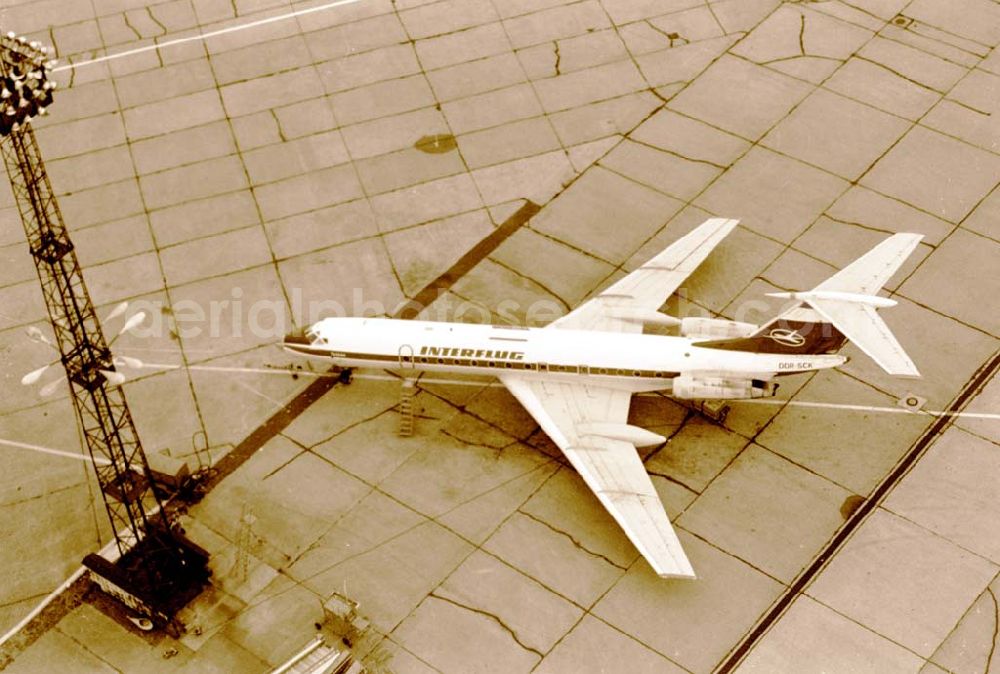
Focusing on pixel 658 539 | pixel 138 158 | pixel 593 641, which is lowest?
pixel 593 641

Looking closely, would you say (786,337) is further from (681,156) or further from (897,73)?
(897,73)

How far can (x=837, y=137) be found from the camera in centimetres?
4534

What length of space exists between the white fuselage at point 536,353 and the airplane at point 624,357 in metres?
0.03

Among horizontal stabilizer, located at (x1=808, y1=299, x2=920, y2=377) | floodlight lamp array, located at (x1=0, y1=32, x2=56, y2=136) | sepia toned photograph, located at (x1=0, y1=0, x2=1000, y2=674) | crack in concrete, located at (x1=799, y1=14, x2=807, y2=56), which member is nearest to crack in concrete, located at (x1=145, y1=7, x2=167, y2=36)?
sepia toned photograph, located at (x1=0, y1=0, x2=1000, y2=674)

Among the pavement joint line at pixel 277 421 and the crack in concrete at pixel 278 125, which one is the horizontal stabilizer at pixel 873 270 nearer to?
the pavement joint line at pixel 277 421

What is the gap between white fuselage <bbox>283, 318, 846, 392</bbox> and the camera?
3356cm

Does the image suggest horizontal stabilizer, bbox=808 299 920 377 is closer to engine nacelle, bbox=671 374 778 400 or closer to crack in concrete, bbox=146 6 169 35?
engine nacelle, bbox=671 374 778 400

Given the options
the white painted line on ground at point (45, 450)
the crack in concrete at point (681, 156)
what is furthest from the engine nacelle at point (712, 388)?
the white painted line on ground at point (45, 450)

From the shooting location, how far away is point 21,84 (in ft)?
75.8

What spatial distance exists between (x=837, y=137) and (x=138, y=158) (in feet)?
101

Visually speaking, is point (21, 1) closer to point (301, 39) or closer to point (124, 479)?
point (301, 39)

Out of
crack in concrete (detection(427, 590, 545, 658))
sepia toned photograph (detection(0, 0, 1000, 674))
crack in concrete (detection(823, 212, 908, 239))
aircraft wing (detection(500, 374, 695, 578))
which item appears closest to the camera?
crack in concrete (detection(427, 590, 545, 658))

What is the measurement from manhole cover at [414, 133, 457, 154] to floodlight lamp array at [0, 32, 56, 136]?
2347 cm

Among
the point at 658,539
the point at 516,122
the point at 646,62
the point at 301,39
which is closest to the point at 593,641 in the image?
the point at 658,539
